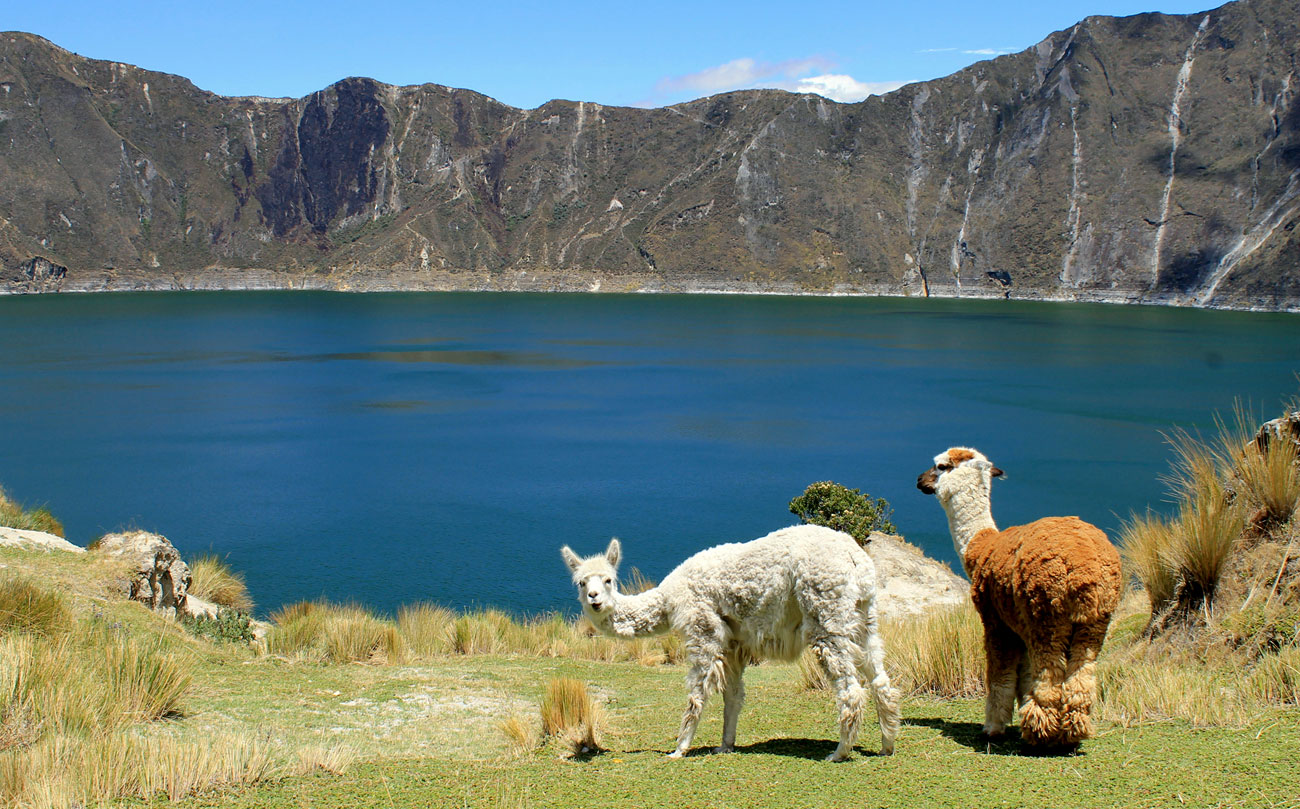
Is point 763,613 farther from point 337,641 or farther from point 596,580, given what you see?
point 337,641

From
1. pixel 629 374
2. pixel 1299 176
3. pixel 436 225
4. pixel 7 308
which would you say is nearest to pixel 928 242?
pixel 1299 176

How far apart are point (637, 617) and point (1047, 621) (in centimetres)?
219

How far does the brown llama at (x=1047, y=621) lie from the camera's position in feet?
14.0

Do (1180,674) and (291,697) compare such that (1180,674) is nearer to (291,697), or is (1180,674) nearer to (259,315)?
(291,697)

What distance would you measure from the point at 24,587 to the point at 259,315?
106742 millimetres

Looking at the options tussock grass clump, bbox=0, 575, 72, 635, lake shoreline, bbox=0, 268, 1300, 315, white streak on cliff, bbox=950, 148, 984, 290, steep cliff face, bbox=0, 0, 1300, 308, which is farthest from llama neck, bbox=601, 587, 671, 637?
white streak on cliff, bbox=950, 148, 984, 290

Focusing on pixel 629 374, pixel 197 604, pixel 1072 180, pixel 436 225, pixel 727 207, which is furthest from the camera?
pixel 436 225

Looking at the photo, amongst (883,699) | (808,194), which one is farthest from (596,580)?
(808,194)

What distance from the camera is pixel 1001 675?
4.85m

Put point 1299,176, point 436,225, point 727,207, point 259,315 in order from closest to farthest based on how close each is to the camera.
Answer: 1. point 259,315
2. point 1299,176
3. point 727,207
4. point 436,225

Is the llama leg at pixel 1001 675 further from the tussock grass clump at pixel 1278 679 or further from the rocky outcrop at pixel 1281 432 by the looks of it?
the rocky outcrop at pixel 1281 432

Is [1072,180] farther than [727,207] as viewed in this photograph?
Result: No

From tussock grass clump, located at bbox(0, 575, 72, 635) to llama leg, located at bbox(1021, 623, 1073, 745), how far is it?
614 cm

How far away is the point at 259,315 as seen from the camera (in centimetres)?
10488
